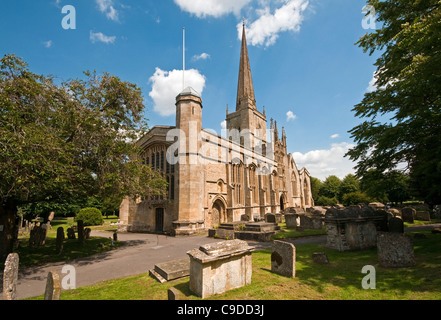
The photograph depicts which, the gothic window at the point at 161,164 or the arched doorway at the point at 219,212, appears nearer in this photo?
the gothic window at the point at 161,164

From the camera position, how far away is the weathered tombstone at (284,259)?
608cm

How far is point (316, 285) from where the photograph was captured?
17.5 ft

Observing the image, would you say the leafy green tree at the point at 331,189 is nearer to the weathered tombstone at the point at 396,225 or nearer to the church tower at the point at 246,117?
the church tower at the point at 246,117

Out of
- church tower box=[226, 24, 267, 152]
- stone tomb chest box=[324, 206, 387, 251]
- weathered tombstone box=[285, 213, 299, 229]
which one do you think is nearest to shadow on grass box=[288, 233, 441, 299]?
stone tomb chest box=[324, 206, 387, 251]

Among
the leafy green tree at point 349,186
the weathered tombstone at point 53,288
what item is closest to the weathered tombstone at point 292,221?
the weathered tombstone at point 53,288

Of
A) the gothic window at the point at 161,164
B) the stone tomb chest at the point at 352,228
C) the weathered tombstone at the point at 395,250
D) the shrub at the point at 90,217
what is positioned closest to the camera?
the weathered tombstone at the point at 395,250

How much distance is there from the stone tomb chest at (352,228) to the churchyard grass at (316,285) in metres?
1.90

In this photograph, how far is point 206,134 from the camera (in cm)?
1962

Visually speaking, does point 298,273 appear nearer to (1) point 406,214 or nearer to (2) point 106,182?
(2) point 106,182

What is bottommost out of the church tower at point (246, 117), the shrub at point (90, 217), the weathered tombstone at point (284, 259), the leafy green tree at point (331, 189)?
the shrub at point (90, 217)

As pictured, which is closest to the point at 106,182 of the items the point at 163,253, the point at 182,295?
the point at 163,253

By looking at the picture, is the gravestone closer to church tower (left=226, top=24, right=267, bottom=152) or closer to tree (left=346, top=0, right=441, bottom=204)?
tree (left=346, top=0, right=441, bottom=204)

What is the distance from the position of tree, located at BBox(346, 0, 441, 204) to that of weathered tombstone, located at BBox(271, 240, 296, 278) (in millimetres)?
5145
